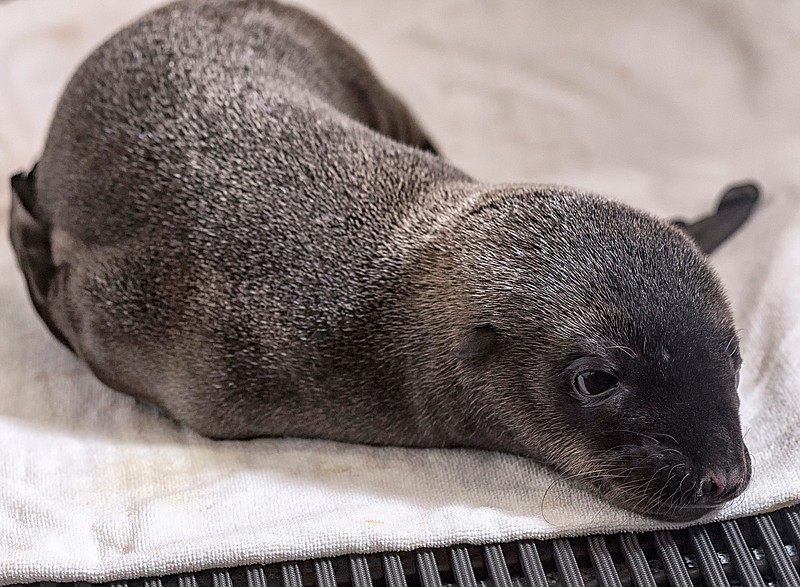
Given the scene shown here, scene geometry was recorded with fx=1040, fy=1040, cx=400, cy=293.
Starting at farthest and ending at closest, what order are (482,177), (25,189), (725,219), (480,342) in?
(482,177) → (725,219) → (25,189) → (480,342)

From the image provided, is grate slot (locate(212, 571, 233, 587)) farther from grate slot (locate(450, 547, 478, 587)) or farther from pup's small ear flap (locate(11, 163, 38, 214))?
pup's small ear flap (locate(11, 163, 38, 214))

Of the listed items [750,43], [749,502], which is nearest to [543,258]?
[749,502]

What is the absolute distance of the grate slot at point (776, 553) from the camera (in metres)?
1.76

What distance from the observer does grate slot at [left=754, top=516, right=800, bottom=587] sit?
5.76ft

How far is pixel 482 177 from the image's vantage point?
341 centimetres

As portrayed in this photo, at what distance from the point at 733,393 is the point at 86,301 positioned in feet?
4.53

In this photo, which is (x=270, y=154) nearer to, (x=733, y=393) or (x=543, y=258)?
(x=543, y=258)

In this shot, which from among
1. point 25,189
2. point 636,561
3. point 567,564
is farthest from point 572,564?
point 25,189

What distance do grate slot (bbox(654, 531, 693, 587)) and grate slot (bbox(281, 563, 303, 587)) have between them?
0.64m

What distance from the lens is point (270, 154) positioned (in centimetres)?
228

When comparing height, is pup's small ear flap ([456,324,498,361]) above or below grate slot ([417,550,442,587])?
above

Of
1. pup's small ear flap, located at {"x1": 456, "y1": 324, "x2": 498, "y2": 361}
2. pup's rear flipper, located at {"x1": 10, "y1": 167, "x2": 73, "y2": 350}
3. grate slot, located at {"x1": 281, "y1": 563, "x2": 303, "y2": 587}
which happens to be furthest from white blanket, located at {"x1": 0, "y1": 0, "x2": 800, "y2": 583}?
pup's small ear flap, located at {"x1": 456, "y1": 324, "x2": 498, "y2": 361}

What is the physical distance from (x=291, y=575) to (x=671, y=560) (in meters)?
0.67

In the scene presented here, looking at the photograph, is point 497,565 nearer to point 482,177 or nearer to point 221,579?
point 221,579
